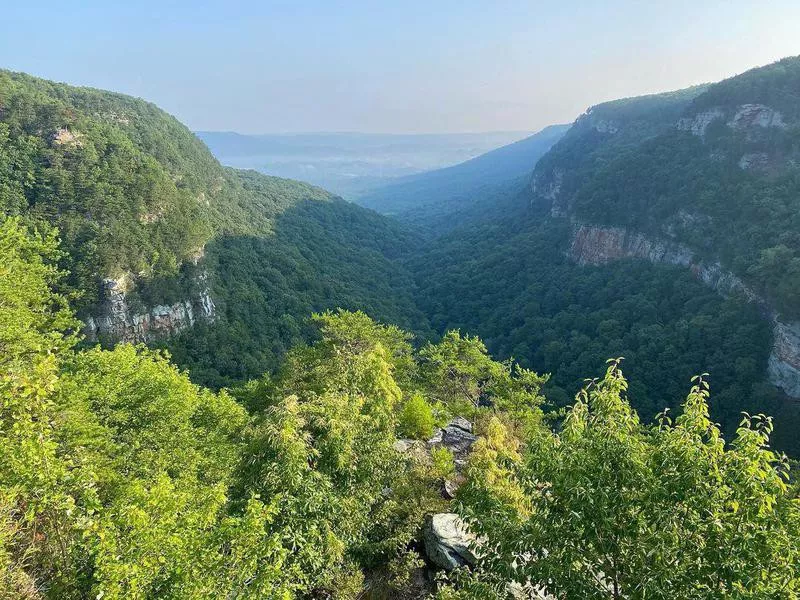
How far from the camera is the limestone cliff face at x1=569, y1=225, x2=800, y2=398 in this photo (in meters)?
53.8

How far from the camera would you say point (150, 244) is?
67625 millimetres

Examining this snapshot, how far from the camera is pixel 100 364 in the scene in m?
19.9

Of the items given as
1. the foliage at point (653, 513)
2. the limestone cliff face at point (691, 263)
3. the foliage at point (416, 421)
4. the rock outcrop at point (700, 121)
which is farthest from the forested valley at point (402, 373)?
the rock outcrop at point (700, 121)

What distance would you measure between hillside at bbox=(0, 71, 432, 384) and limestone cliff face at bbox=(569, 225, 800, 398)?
4418 centimetres

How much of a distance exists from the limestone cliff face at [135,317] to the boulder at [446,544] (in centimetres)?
5800

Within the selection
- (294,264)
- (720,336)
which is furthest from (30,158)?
(720,336)

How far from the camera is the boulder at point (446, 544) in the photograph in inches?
538

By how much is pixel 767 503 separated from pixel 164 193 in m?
83.5

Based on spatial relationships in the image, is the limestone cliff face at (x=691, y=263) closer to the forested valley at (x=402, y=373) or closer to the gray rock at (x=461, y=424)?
the forested valley at (x=402, y=373)

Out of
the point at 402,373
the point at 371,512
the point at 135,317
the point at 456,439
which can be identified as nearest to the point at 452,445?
the point at 456,439

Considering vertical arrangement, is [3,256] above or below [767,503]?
above

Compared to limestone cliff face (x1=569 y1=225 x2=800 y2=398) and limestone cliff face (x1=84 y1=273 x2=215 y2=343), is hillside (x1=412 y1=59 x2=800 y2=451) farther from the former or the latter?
limestone cliff face (x1=84 y1=273 x2=215 y2=343)

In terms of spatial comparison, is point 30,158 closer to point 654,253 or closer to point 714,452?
point 714,452

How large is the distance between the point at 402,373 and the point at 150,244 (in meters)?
50.1
